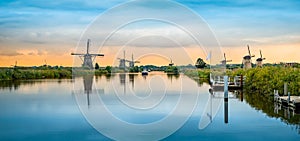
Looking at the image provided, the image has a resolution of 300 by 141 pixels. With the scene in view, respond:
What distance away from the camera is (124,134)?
465 inches

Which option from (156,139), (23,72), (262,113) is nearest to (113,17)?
(156,139)

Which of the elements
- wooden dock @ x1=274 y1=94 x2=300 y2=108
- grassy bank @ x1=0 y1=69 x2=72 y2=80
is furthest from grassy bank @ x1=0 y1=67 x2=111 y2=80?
wooden dock @ x1=274 y1=94 x2=300 y2=108

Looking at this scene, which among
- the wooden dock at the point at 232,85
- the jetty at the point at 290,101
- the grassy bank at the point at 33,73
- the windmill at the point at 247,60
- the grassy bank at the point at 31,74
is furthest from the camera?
the windmill at the point at 247,60

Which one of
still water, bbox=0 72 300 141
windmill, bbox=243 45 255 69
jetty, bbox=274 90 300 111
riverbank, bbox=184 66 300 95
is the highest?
windmill, bbox=243 45 255 69

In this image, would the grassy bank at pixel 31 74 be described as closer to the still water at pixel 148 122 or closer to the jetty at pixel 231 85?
the jetty at pixel 231 85

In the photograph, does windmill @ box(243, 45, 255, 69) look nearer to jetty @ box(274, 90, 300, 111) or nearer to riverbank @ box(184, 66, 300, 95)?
riverbank @ box(184, 66, 300, 95)

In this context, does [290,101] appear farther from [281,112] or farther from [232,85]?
[232,85]

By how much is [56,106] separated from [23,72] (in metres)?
42.1

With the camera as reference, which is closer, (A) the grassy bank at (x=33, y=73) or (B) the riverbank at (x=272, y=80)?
(B) the riverbank at (x=272, y=80)

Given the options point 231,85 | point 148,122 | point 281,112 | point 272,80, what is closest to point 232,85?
point 231,85

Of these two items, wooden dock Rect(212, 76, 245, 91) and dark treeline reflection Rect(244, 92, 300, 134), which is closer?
dark treeline reflection Rect(244, 92, 300, 134)

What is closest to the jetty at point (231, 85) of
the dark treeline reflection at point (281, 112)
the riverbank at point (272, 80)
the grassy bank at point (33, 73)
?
the riverbank at point (272, 80)

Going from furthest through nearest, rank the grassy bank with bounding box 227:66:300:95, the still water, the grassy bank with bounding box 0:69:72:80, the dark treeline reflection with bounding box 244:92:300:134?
the grassy bank with bounding box 0:69:72:80 < the grassy bank with bounding box 227:66:300:95 < the dark treeline reflection with bounding box 244:92:300:134 < the still water

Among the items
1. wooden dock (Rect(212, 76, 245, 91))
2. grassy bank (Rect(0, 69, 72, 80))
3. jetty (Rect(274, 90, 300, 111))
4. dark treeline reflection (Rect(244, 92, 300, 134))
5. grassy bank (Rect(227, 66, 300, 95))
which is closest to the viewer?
dark treeline reflection (Rect(244, 92, 300, 134))
